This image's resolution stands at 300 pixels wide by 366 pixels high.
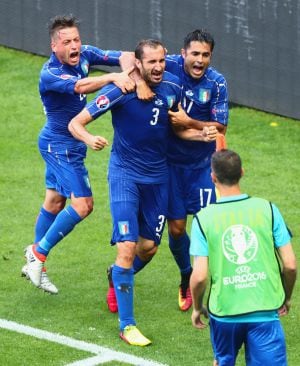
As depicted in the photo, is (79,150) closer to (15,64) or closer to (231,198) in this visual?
(231,198)

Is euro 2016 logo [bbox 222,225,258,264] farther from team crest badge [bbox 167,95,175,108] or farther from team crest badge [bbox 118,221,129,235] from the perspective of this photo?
team crest badge [bbox 167,95,175,108]

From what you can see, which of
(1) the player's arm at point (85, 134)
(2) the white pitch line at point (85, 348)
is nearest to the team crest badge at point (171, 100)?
(1) the player's arm at point (85, 134)

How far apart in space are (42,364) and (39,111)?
7.96 meters

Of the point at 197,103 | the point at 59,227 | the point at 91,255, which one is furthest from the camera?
the point at 91,255

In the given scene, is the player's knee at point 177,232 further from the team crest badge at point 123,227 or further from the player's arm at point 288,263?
the player's arm at point 288,263

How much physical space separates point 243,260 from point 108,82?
268cm

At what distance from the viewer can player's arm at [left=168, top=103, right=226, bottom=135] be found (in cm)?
1017

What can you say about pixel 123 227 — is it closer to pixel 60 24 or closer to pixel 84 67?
pixel 84 67

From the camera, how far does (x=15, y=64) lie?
19031 millimetres

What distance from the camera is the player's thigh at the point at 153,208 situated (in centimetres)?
1027

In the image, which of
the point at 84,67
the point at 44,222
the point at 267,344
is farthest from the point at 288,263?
the point at 44,222

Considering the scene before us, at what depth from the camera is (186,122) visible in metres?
10.2

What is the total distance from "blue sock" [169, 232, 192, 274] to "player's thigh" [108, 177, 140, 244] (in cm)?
79

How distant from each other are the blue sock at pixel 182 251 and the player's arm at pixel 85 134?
59.6 inches
